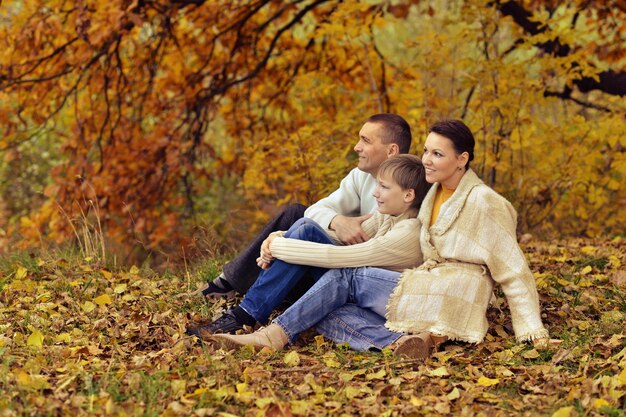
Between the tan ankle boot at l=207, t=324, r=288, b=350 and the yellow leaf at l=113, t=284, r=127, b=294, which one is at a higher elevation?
the tan ankle boot at l=207, t=324, r=288, b=350

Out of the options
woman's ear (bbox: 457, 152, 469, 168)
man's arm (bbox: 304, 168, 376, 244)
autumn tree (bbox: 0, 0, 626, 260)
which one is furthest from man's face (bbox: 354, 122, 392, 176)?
autumn tree (bbox: 0, 0, 626, 260)

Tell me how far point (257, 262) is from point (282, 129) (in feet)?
16.9

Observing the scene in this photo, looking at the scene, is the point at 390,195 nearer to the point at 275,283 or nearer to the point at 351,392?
the point at 275,283

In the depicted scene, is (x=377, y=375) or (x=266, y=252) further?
(x=266, y=252)

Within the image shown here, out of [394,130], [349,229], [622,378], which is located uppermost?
[394,130]

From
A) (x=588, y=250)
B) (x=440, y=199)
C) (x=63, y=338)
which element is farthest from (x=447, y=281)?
(x=588, y=250)

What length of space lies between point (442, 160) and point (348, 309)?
87cm

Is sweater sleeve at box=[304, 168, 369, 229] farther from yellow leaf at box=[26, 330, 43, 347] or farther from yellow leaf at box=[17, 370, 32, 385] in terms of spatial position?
yellow leaf at box=[17, 370, 32, 385]

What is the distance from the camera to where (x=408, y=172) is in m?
4.21

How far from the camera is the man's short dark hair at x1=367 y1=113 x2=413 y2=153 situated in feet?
14.9

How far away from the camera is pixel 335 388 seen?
3494 millimetres

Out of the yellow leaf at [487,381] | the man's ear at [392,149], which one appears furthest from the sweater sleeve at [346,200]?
the yellow leaf at [487,381]

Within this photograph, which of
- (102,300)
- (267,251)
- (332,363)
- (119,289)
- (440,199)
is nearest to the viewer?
(332,363)

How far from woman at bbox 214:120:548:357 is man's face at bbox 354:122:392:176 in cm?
49
